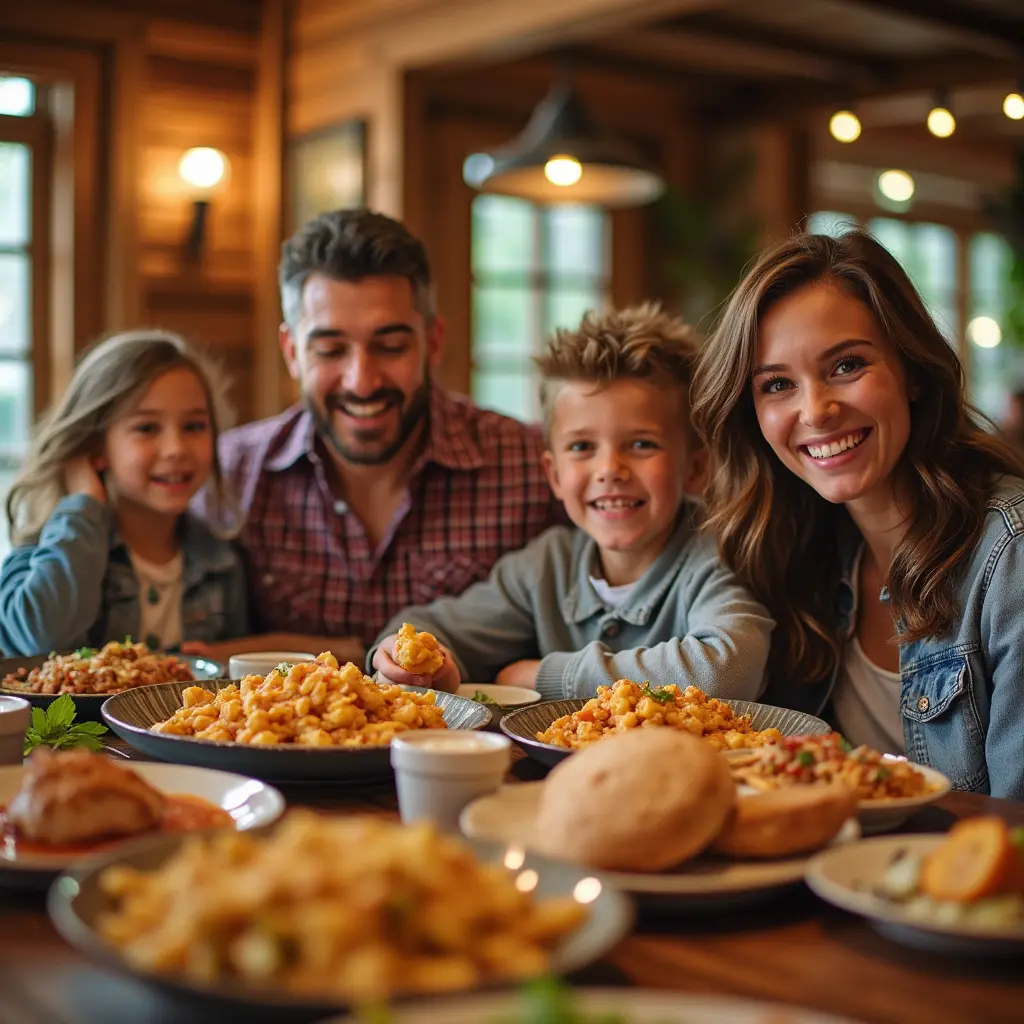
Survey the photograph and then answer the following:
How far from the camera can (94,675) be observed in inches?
71.2

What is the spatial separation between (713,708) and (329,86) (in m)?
4.52

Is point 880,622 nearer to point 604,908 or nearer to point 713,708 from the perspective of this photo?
point 713,708

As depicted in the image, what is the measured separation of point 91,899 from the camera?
0.87m

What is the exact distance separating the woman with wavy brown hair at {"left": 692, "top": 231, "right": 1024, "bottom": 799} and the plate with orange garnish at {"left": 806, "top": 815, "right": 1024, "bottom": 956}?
85cm

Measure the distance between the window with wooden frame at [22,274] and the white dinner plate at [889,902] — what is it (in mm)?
4608

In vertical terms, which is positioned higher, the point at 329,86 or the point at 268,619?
the point at 329,86

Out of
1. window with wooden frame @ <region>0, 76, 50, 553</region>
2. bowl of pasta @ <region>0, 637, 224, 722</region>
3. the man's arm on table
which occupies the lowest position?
the man's arm on table

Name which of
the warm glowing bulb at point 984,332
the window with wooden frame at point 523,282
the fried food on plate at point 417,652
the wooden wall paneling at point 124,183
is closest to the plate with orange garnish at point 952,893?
the fried food on plate at point 417,652

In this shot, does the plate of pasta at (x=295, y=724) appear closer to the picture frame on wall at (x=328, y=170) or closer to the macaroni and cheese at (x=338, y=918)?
the macaroni and cheese at (x=338, y=918)

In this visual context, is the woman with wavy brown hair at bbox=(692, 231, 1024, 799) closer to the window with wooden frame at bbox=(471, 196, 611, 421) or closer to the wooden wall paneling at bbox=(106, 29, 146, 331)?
the wooden wall paneling at bbox=(106, 29, 146, 331)

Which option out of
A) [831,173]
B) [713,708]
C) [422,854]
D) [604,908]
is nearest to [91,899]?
[422,854]

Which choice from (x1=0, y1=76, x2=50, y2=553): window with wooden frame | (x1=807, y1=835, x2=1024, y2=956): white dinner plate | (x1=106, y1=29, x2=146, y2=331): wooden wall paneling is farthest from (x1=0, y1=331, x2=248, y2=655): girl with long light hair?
(x1=0, y1=76, x2=50, y2=553): window with wooden frame

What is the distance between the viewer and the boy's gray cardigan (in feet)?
6.00

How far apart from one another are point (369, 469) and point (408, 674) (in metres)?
1.03
